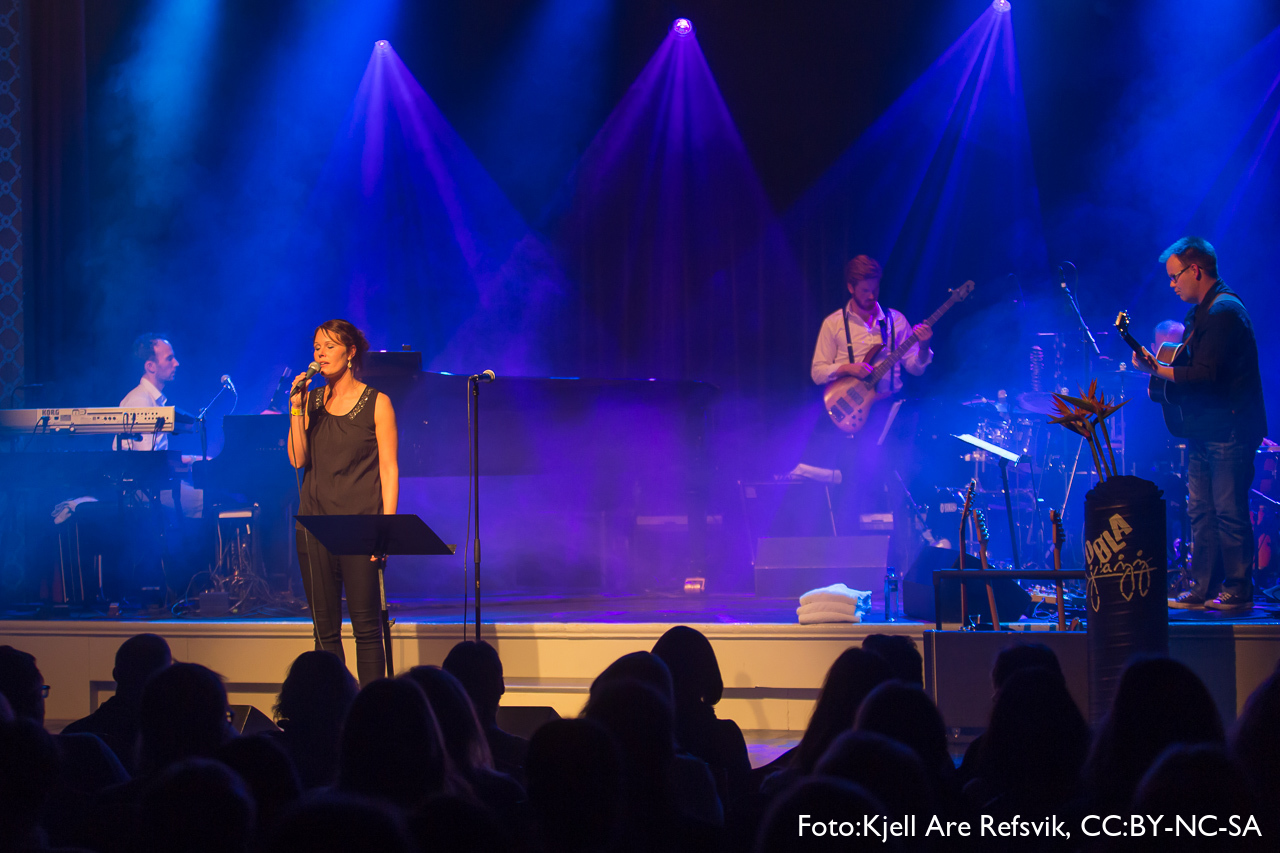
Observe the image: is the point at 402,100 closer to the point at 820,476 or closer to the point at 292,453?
the point at 820,476

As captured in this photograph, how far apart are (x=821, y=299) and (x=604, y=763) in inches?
305

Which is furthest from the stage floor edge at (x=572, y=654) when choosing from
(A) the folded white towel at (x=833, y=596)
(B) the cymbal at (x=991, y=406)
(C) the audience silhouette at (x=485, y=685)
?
(B) the cymbal at (x=991, y=406)

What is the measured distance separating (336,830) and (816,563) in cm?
540

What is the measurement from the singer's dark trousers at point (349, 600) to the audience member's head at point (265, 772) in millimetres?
2275

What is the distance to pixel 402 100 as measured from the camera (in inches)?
367

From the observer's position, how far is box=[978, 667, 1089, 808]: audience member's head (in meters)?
2.17

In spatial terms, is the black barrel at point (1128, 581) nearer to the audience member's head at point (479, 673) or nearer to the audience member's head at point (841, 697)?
the audience member's head at point (841, 697)

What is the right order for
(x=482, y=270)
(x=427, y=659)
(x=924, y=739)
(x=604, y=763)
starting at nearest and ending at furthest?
(x=604, y=763)
(x=924, y=739)
(x=427, y=659)
(x=482, y=270)

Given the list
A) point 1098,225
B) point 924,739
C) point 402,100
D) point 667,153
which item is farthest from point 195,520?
point 1098,225

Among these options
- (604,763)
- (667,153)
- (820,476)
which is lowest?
(604,763)

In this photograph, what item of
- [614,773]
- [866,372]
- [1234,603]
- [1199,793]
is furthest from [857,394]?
[1199,793]

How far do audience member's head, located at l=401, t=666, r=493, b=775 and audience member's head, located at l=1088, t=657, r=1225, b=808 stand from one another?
1.37m

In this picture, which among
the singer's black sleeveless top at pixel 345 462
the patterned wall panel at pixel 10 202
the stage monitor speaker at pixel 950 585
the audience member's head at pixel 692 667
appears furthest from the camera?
the patterned wall panel at pixel 10 202

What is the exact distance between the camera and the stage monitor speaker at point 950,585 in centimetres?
511
